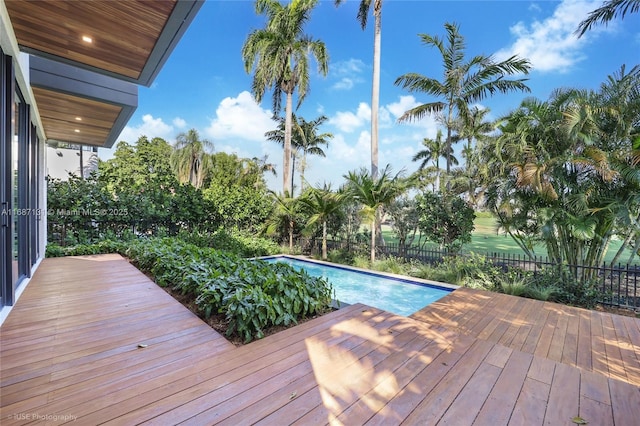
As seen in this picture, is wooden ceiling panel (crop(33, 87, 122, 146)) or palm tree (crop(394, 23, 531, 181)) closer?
wooden ceiling panel (crop(33, 87, 122, 146))

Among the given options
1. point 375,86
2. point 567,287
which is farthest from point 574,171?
point 375,86

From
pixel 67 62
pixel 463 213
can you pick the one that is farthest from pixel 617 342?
pixel 67 62

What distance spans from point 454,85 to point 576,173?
161 inches

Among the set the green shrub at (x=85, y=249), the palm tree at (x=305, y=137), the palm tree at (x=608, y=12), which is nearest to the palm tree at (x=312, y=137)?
the palm tree at (x=305, y=137)

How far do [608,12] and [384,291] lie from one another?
7134mm

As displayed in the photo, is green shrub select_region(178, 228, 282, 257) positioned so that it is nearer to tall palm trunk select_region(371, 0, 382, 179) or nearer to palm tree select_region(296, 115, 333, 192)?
tall palm trunk select_region(371, 0, 382, 179)

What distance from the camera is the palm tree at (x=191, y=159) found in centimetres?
2277

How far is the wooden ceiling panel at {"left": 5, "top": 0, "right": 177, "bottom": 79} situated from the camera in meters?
2.75

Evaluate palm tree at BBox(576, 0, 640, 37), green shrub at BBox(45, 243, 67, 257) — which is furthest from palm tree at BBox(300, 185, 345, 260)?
palm tree at BBox(576, 0, 640, 37)

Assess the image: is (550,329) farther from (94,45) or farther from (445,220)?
(94,45)

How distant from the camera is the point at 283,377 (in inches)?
80.6

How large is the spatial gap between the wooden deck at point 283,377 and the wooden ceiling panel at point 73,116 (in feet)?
12.2

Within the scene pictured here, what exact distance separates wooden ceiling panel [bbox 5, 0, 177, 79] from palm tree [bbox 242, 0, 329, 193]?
7.80m

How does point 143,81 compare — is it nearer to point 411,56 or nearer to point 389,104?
point 411,56
